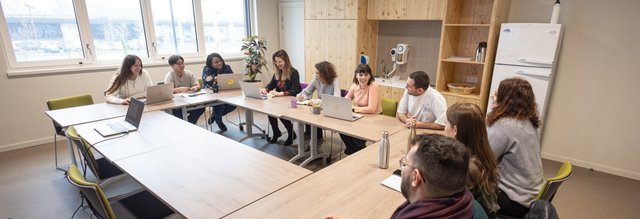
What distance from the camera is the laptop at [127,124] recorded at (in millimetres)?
2590

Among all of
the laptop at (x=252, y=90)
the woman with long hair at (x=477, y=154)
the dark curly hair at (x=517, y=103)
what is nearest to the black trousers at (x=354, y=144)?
the laptop at (x=252, y=90)

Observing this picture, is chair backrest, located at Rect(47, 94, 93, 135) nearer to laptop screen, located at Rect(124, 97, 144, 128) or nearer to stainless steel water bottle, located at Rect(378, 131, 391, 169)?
laptop screen, located at Rect(124, 97, 144, 128)

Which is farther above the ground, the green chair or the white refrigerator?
the white refrigerator

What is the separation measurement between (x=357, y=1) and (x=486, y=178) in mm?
3662

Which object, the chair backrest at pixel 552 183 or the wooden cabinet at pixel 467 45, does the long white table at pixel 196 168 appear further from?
the wooden cabinet at pixel 467 45

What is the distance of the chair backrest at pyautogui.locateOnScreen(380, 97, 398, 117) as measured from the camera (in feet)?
11.0

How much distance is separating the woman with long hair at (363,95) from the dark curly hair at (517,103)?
137 cm

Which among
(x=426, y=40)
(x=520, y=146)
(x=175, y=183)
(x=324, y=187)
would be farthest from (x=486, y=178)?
(x=426, y=40)

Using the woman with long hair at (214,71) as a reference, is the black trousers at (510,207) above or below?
below

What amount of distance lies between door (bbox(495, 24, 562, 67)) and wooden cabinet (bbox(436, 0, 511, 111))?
0.59ft

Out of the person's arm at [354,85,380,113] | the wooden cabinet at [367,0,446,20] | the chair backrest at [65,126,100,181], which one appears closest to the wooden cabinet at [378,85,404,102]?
the wooden cabinet at [367,0,446,20]

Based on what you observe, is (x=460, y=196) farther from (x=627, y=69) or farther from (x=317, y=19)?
(x=317, y=19)

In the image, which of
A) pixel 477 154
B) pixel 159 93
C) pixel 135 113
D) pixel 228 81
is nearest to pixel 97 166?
pixel 135 113

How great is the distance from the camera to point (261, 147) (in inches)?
163
